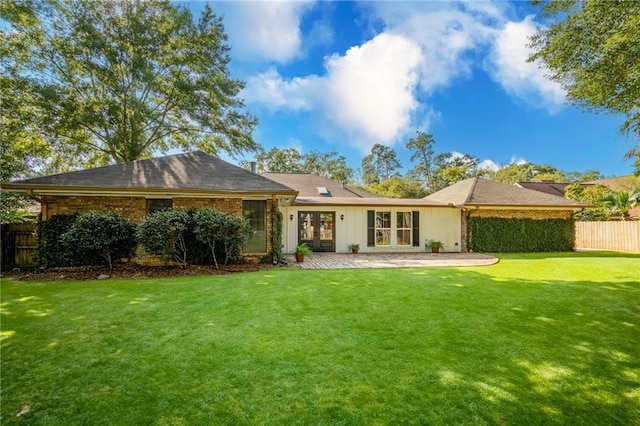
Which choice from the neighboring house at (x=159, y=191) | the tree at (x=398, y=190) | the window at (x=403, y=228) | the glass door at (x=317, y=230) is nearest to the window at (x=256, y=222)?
the neighboring house at (x=159, y=191)

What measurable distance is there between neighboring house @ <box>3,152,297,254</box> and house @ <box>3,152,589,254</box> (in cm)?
3

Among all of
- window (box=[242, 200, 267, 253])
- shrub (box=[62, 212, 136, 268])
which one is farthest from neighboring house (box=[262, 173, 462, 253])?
shrub (box=[62, 212, 136, 268])

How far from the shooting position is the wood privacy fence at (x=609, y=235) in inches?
580

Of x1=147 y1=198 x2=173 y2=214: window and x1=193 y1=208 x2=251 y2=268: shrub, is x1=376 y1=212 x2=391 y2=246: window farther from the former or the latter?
x1=147 y1=198 x2=173 y2=214: window

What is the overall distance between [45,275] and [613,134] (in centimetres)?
1455

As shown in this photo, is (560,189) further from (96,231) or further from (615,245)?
(96,231)

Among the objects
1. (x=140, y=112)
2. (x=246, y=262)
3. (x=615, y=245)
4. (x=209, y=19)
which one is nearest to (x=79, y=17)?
(x=140, y=112)

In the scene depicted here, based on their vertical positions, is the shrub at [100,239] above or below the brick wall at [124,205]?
below

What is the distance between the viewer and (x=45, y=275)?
7.97 m

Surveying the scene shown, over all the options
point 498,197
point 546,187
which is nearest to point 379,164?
point 546,187

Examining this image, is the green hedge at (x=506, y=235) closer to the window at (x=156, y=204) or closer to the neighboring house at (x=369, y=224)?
the neighboring house at (x=369, y=224)

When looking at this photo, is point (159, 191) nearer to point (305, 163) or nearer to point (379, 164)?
point (305, 163)

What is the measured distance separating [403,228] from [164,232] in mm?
10926

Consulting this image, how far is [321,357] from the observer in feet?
10.3
